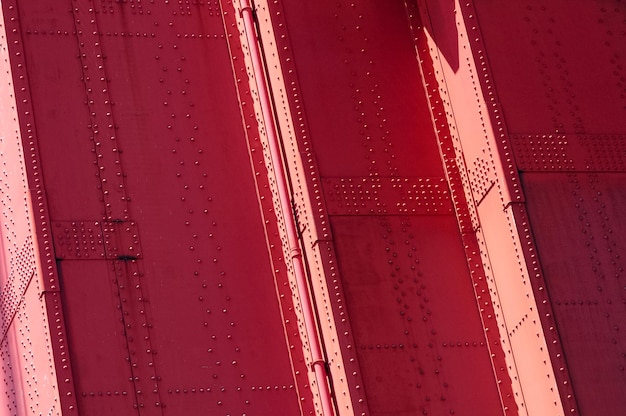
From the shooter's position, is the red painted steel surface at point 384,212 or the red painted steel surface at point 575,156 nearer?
the red painted steel surface at point 575,156

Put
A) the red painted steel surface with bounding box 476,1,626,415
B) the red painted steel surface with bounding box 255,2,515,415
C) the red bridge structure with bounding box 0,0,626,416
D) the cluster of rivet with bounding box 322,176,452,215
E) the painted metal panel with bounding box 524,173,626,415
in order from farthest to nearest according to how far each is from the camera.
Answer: the cluster of rivet with bounding box 322,176,452,215, the red painted steel surface with bounding box 255,2,515,415, the red bridge structure with bounding box 0,0,626,416, the red painted steel surface with bounding box 476,1,626,415, the painted metal panel with bounding box 524,173,626,415

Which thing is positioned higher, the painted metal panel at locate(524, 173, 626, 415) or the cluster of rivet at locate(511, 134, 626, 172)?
the cluster of rivet at locate(511, 134, 626, 172)

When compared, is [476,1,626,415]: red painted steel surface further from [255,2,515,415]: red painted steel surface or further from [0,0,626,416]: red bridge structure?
[255,2,515,415]: red painted steel surface

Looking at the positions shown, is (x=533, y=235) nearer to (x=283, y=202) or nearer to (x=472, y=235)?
(x=472, y=235)

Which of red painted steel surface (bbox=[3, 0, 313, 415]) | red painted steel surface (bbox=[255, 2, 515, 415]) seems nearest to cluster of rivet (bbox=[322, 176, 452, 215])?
red painted steel surface (bbox=[255, 2, 515, 415])

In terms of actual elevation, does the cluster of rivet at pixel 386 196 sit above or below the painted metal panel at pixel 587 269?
above

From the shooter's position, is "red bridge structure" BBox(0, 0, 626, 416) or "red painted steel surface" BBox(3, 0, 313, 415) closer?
"red bridge structure" BBox(0, 0, 626, 416)

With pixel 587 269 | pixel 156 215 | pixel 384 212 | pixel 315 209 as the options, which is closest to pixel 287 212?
pixel 315 209

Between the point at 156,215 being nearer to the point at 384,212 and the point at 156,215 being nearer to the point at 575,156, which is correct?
the point at 384,212

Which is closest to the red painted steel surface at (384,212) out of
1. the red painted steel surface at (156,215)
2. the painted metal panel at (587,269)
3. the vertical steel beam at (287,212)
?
the vertical steel beam at (287,212)

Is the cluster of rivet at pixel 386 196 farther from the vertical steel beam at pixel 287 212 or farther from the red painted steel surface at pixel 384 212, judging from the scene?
the vertical steel beam at pixel 287 212
